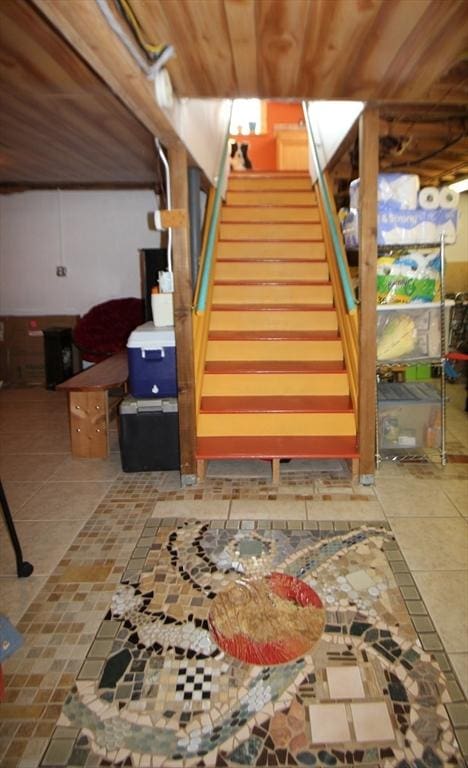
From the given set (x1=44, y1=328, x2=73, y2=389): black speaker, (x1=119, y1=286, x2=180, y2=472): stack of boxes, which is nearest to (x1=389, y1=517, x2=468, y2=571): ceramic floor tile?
(x1=119, y1=286, x2=180, y2=472): stack of boxes

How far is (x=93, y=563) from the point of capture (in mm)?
2248

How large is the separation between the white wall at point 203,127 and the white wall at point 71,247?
165 cm

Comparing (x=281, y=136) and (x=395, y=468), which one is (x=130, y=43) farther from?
(x=281, y=136)

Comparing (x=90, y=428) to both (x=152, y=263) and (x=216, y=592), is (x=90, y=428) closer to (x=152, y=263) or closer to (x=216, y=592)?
(x=216, y=592)

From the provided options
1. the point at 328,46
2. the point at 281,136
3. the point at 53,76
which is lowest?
the point at 328,46

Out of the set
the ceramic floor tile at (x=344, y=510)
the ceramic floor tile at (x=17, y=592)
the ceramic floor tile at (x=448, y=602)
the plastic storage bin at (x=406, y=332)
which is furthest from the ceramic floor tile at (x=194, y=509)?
the plastic storage bin at (x=406, y=332)

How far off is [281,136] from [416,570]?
272 inches

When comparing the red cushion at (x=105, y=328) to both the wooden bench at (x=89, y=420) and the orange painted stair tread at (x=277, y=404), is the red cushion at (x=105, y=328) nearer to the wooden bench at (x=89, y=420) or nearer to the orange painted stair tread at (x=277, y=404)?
the wooden bench at (x=89, y=420)

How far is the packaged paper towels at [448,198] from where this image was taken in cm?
299

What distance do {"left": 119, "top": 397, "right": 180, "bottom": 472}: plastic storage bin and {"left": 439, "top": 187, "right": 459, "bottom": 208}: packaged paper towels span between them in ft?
6.92

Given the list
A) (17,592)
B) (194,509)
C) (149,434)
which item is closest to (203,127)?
(149,434)

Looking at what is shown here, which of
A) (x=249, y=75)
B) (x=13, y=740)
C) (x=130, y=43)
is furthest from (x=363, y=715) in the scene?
(x=249, y=75)

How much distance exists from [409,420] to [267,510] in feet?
4.06

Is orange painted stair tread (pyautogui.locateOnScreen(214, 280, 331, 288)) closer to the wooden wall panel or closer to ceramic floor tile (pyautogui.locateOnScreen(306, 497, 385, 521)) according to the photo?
the wooden wall panel
